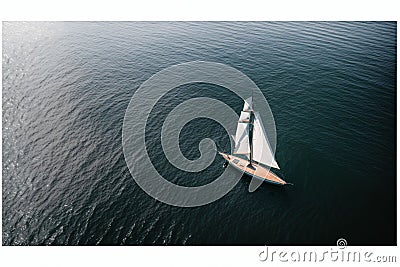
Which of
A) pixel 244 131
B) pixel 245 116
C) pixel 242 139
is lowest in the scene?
pixel 242 139

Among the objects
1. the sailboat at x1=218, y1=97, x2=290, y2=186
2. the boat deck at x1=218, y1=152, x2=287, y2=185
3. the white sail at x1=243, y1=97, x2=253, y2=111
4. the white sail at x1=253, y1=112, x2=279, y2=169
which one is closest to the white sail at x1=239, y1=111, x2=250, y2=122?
the sailboat at x1=218, y1=97, x2=290, y2=186

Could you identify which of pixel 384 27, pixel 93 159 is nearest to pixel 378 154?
pixel 93 159

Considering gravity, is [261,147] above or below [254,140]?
below

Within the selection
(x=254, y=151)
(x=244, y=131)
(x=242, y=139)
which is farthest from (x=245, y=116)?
(x=254, y=151)

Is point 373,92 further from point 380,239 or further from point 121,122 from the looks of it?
point 121,122

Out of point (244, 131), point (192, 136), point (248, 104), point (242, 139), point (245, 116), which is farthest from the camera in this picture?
point (192, 136)

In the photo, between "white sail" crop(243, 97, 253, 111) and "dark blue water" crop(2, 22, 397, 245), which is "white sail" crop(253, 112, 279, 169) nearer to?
"white sail" crop(243, 97, 253, 111)

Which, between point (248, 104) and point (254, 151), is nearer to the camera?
point (248, 104)

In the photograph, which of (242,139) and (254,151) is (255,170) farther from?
(242,139)
